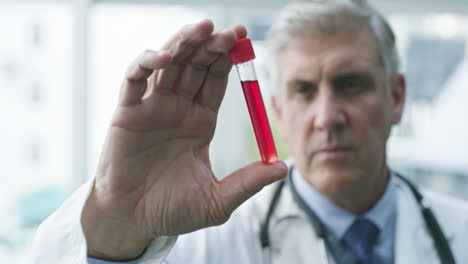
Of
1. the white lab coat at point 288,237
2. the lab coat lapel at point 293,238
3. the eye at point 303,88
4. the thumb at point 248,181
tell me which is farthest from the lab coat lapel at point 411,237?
the thumb at point 248,181

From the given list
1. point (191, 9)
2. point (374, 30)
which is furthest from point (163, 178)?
point (191, 9)

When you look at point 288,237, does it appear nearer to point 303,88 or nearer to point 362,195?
point 362,195

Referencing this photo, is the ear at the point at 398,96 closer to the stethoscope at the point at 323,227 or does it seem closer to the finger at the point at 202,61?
the stethoscope at the point at 323,227

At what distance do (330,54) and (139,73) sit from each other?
69cm

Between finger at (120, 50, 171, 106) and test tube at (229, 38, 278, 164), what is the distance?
130 mm

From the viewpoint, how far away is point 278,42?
136cm

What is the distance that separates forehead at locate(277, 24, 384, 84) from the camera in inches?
49.4

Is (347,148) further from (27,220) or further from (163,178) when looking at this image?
(27,220)

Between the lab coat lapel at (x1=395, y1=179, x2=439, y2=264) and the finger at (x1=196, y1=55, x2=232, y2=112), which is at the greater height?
the finger at (x1=196, y1=55, x2=232, y2=112)

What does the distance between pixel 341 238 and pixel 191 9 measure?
5.84 feet

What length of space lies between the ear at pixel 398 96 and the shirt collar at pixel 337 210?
212 mm

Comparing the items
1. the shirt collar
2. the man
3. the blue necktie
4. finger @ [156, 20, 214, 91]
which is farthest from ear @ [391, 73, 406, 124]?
finger @ [156, 20, 214, 91]

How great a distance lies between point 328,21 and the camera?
1.31 metres

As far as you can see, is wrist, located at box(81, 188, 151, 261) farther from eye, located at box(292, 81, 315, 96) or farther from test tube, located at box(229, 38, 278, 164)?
eye, located at box(292, 81, 315, 96)
